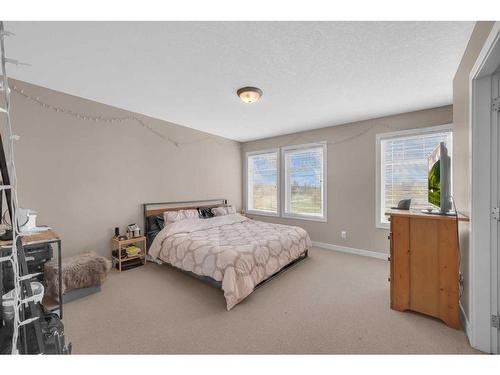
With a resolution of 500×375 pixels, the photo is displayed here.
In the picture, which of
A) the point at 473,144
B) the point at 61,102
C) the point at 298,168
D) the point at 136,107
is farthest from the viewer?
the point at 298,168

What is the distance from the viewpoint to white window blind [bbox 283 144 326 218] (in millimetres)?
4425

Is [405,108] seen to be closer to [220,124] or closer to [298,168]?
[298,168]

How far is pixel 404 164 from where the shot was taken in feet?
11.5

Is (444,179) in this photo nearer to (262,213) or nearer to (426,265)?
(426,265)

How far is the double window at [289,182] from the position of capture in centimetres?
445

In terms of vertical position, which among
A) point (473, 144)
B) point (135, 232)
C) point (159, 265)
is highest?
point (473, 144)

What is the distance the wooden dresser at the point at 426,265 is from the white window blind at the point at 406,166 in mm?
1556

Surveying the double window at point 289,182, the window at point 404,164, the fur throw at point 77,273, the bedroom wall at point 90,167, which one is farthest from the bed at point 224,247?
the window at point 404,164

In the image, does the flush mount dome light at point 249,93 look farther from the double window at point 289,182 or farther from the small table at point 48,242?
the small table at point 48,242

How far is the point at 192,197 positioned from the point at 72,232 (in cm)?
195

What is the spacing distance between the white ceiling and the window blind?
1.36 metres
